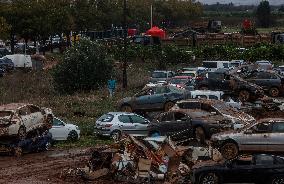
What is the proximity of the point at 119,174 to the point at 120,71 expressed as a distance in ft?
118

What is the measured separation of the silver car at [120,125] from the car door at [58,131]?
56.1 inches

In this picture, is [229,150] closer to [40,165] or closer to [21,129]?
[40,165]

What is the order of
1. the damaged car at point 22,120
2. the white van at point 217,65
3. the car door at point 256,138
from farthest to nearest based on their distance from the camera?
the white van at point 217,65, the damaged car at point 22,120, the car door at point 256,138

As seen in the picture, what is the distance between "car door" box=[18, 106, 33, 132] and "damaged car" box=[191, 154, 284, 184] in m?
9.18

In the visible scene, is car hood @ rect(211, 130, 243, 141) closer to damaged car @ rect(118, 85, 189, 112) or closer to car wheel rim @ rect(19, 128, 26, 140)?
car wheel rim @ rect(19, 128, 26, 140)

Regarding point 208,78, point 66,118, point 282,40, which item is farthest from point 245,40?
point 66,118

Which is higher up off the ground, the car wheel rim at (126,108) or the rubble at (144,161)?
the rubble at (144,161)

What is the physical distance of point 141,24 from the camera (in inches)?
4227

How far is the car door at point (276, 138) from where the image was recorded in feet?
74.7

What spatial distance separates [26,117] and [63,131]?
273 cm

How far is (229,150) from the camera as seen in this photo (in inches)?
935

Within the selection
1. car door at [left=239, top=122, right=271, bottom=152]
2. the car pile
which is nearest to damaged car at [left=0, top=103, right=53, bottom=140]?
the car pile

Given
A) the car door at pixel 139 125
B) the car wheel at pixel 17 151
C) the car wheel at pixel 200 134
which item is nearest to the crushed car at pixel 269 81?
the car door at pixel 139 125

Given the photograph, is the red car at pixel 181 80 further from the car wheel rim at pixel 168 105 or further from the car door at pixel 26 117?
the car door at pixel 26 117
